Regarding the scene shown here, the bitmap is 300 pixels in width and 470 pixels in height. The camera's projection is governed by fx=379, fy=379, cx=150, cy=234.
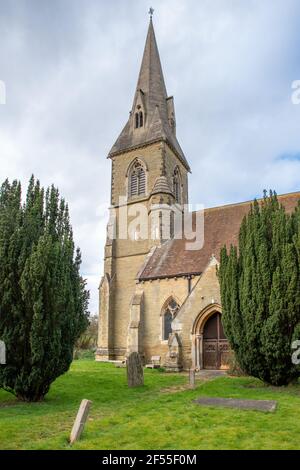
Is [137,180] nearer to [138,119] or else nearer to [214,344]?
[138,119]

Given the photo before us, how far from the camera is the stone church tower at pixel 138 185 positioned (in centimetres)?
2667

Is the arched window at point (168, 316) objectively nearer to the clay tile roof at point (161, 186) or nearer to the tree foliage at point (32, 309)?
the clay tile roof at point (161, 186)

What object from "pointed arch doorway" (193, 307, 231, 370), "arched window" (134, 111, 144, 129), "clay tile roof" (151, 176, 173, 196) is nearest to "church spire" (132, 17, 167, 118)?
"arched window" (134, 111, 144, 129)

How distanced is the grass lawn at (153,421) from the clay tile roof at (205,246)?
1049 centimetres

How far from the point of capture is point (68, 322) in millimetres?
10656

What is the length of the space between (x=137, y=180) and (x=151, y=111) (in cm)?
677

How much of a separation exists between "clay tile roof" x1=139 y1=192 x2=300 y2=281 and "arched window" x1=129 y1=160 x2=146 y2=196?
6025 millimetres

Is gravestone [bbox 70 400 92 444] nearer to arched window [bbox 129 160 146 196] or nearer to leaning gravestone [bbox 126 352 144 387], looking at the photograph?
leaning gravestone [bbox 126 352 144 387]

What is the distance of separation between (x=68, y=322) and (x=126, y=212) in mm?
19670

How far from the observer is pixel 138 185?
30391 millimetres

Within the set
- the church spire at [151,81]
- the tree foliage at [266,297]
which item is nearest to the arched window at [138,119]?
the church spire at [151,81]

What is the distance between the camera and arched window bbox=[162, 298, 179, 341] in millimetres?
21820

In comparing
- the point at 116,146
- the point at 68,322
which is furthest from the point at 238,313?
the point at 116,146

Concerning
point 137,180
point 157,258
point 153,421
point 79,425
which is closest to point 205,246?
point 157,258
